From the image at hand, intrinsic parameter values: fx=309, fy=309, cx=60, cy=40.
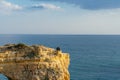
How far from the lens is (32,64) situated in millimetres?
34594

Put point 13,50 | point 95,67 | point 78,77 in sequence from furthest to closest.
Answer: point 95,67 → point 78,77 → point 13,50

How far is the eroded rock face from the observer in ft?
112

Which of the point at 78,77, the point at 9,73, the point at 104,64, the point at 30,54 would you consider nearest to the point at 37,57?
the point at 30,54

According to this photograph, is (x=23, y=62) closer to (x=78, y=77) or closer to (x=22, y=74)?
(x=22, y=74)

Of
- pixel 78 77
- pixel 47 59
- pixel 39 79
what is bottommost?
pixel 78 77

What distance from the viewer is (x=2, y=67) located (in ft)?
115

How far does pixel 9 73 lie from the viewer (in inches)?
1389

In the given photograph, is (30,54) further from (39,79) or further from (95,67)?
(95,67)

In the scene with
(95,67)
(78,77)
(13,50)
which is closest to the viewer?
(13,50)

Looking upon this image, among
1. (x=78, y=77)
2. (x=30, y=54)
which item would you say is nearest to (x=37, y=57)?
(x=30, y=54)

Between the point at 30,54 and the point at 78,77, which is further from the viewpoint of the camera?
the point at 78,77

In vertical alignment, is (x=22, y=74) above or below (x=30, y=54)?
below

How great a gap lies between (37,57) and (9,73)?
12.2ft

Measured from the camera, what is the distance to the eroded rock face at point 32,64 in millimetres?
34250
